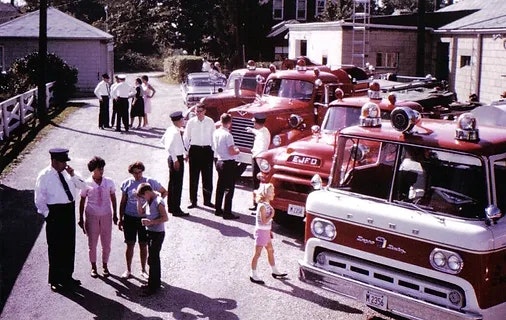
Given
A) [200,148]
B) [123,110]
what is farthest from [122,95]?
[200,148]

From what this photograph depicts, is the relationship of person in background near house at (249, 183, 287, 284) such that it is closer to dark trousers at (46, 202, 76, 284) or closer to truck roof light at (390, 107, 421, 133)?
truck roof light at (390, 107, 421, 133)

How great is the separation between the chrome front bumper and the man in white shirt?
17.6 feet

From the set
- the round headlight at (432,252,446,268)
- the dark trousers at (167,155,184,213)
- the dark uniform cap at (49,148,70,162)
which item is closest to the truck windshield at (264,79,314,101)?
the dark trousers at (167,155,184,213)

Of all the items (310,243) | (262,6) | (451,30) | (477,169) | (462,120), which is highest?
(262,6)

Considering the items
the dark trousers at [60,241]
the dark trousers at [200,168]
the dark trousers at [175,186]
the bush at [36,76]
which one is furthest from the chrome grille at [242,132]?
the bush at [36,76]

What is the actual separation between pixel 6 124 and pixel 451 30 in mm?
17319

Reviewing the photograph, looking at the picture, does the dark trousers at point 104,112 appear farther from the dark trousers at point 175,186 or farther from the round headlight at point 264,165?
the round headlight at point 264,165

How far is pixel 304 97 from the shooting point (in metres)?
14.3

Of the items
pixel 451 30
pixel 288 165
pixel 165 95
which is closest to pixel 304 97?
pixel 288 165

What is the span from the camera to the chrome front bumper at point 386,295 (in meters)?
6.17

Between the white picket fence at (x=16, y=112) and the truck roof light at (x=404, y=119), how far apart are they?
15226 millimetres

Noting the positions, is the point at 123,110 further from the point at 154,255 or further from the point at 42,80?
the point at 154,255

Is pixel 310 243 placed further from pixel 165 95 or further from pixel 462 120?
pixel 165 95

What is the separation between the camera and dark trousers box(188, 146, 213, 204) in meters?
12.5
